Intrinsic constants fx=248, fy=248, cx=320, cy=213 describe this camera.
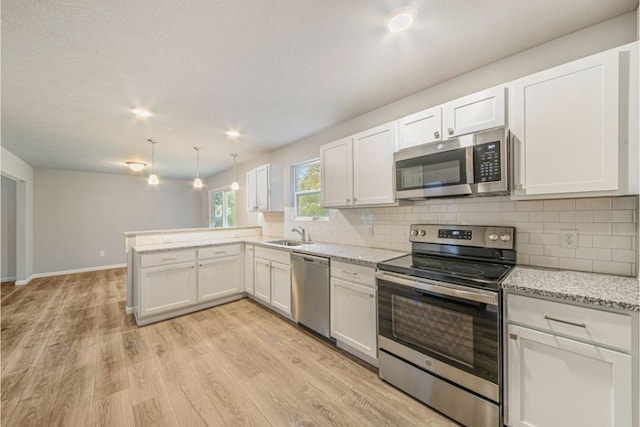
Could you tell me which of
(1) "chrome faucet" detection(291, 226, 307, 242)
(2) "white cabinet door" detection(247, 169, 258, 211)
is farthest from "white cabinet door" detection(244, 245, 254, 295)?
(2) "white cabinet door" detection(247, 169, 258, 211)

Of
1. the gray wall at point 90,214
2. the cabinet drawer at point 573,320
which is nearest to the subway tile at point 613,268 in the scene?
the cabinet drawer at point 573,320

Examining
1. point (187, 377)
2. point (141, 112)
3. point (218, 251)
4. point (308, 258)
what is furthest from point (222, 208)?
point (187, 377)

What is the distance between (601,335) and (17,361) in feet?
14.0

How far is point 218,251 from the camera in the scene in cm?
358

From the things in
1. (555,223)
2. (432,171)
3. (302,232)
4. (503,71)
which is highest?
(503,71)

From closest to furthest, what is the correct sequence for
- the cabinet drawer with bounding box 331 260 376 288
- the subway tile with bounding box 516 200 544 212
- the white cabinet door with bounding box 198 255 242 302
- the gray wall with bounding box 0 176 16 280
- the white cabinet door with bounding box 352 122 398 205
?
the subway tile with bounding box 516 200 544 212, the cabinet drawer with bounding box 331 260 376 288, the white cabinet door with bounding box 352 122 398 205, the white cabinet door with bounding box 198 255 242 302, the gray wall with bounding box 0 176 16 280

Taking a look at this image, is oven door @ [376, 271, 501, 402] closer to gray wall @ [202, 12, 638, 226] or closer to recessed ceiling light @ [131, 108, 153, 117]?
gray wall @ [202, 12, 638, 226]

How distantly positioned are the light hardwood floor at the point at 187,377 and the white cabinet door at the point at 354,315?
7.5 inches

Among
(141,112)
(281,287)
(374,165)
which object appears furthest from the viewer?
(281,287)

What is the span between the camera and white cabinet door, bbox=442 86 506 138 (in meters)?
1.67

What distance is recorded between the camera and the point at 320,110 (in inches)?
112

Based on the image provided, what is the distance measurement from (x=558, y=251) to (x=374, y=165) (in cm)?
151

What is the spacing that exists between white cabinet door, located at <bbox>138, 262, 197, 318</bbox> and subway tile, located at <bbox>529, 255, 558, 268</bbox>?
11.8 ft

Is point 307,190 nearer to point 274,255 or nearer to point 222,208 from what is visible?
point 274,255
